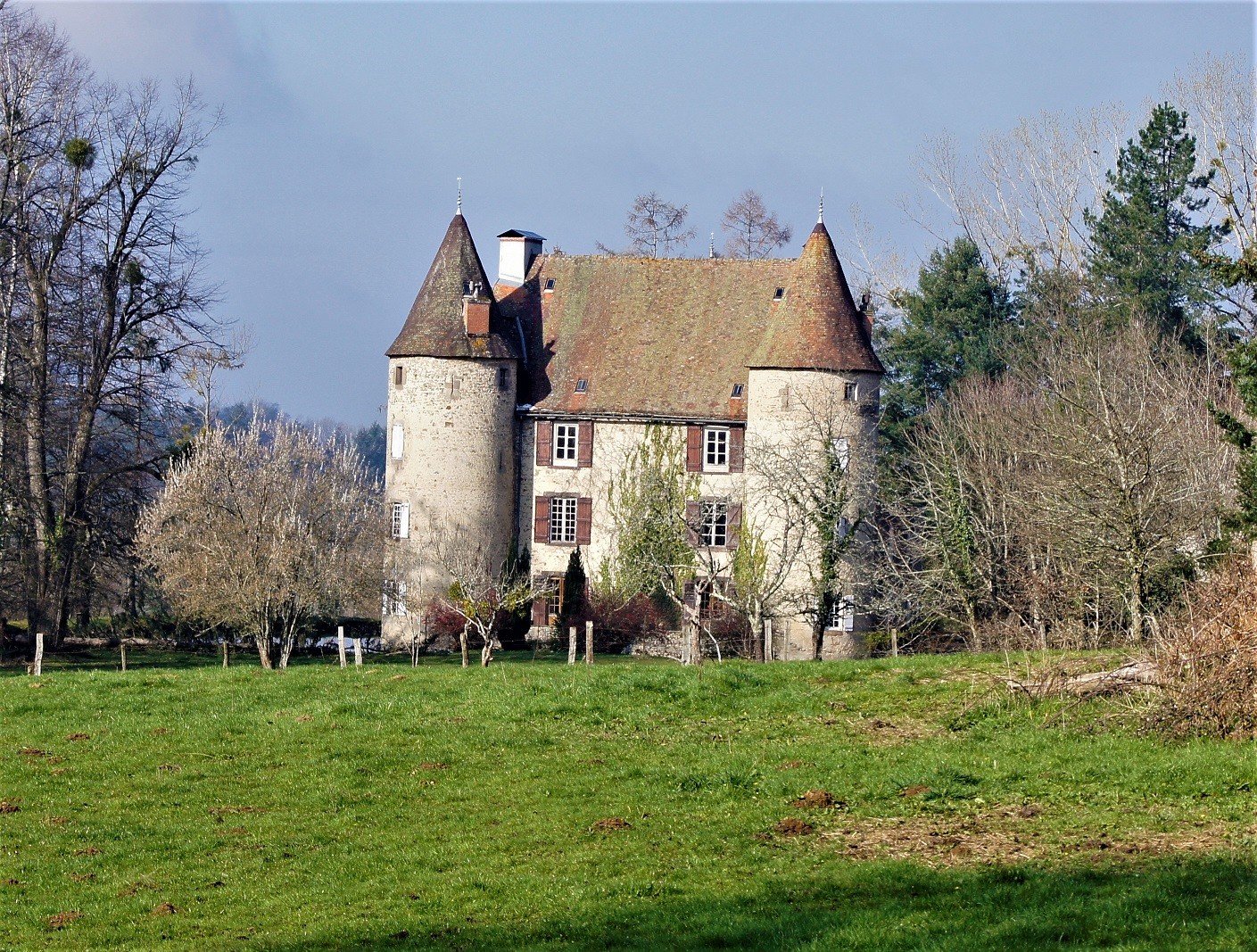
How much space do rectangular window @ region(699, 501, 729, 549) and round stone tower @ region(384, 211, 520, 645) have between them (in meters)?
5.99

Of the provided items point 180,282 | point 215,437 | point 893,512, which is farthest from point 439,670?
point 180,282

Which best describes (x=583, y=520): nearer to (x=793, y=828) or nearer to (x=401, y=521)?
(x=401, y=521)

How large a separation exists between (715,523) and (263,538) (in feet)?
45.1

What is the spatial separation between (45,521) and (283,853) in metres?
30.6

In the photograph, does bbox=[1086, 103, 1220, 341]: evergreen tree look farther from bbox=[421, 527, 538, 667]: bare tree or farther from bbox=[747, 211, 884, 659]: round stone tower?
bbox=[421, 527, 538, 667]: bare tree

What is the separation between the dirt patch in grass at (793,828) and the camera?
532 inches

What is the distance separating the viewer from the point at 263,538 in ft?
117

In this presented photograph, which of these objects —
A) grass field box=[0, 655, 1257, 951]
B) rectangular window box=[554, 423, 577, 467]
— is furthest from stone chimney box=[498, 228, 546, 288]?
grass field box=[0, 655, 1257, 951]

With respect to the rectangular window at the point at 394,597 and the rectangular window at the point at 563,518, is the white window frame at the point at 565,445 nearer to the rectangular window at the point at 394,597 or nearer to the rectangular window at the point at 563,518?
the rectangular window at the point at 563,518

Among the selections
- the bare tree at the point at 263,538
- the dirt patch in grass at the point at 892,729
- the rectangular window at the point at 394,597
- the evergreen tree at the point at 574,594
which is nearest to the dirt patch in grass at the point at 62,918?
the dirt patch in grass at the point at 892,729

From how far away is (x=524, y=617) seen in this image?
1761 inches

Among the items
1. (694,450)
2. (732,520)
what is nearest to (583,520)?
(694,450)

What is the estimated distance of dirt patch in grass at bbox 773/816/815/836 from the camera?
44.3ft

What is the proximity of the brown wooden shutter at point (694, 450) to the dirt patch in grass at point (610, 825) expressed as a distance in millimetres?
30802
